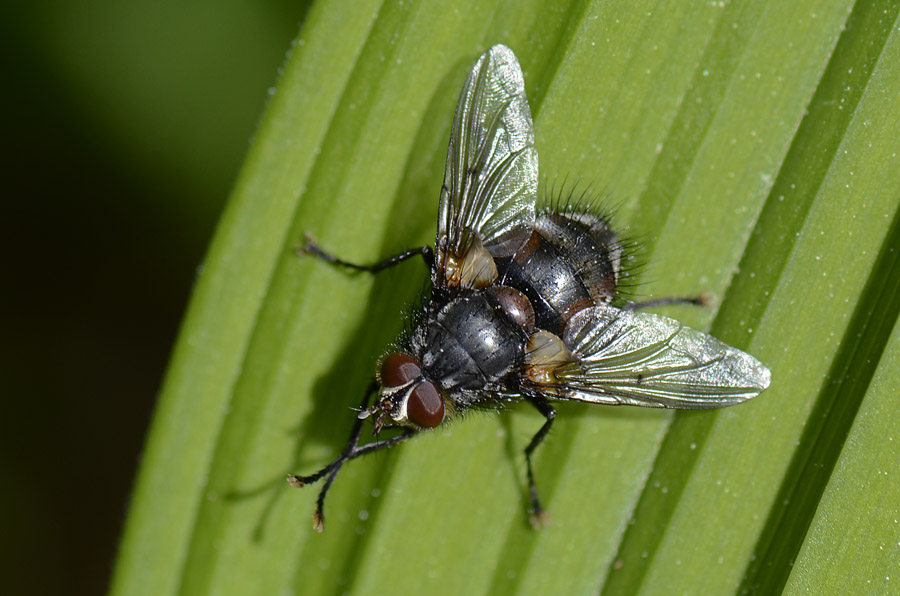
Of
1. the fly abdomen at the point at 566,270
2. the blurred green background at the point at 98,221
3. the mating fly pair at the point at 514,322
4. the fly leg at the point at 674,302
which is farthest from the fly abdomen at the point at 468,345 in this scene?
the blurred green background at the point at 98,221

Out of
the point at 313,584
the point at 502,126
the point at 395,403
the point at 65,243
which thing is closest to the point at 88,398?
the point at 65,243

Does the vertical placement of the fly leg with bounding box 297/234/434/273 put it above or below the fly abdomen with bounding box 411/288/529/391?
above

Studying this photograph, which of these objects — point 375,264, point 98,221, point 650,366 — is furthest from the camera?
point 98,221

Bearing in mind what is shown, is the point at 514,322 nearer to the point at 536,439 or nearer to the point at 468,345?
the point at 468,345

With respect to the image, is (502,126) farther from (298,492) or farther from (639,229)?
(298,492)

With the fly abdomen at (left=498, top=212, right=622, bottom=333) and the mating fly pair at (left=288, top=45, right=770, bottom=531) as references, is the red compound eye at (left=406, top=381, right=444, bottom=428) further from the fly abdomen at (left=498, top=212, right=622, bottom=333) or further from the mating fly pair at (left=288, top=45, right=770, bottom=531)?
the fly abdomen at (left=498, top=212, right=622, bottom=333)

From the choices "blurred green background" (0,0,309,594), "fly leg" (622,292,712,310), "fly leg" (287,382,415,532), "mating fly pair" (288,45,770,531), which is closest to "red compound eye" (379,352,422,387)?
"mating fly pair" (288,45,770,531)

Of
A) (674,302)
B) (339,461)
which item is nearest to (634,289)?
(674,302)

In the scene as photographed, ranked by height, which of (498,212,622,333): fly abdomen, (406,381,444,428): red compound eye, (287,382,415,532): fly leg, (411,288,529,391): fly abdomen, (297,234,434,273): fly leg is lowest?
(287,382,415,532): fly leg
